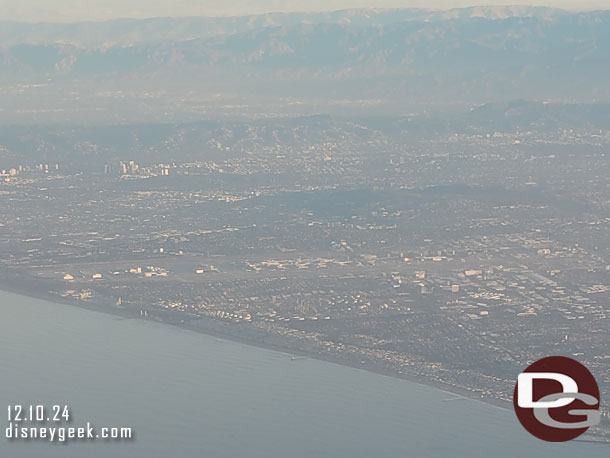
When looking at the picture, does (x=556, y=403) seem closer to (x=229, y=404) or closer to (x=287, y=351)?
(x=229, y=404)

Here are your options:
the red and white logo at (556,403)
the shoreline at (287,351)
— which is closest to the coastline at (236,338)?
the shoreline at (287,351)

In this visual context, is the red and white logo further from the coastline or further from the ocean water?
the coastline

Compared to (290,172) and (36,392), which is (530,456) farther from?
(290,172)

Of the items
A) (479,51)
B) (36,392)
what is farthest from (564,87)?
(36,392)

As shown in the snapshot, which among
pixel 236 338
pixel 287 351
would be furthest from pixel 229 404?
pixel 236 338

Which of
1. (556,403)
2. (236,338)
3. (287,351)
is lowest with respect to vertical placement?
(236,338)
